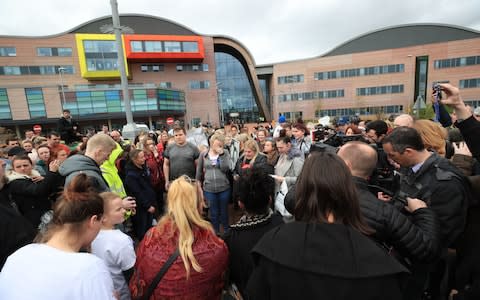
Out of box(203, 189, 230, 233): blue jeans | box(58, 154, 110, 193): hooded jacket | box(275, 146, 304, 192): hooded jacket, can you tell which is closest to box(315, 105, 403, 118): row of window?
box(275, 146, 304, 192): hooded jacket

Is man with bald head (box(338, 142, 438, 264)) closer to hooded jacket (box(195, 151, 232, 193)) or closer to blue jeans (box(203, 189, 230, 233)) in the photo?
hooded jacket (box(195, 151, 232, 193))

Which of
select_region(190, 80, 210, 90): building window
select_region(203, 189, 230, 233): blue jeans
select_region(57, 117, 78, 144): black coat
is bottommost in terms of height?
select_region(203, 189, 230, 233): blue jeans

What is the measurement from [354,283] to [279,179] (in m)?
2.42

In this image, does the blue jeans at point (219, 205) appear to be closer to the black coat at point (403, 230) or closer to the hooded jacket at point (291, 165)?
the hooded jacket at point (291, 165)

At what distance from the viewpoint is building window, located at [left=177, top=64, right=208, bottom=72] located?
4447 cm

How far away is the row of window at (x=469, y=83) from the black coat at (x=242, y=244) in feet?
174

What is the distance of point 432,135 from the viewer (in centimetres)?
242

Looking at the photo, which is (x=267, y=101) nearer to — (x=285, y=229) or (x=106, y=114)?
(x=106, y=114)

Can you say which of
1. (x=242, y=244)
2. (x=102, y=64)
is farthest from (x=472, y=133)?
(x=102, y=64)

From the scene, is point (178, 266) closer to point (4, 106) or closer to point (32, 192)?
point (32, 192)

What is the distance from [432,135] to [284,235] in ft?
7.68

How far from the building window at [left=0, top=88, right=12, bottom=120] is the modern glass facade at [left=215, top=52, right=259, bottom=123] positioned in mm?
37731

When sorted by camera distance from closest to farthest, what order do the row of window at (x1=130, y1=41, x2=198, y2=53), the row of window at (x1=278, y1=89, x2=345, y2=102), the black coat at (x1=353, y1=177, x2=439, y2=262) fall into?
the black coat at (x1=353, y1=177, x2=439, y2=262) < the row of window at (x1=130, y1=41, x2=198, y2=53) < the row of window at (x1=278, y1=89, x2=345, y2=102)

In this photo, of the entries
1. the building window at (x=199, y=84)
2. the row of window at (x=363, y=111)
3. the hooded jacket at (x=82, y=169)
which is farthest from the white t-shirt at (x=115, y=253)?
the building window at (x=199, y=84)
